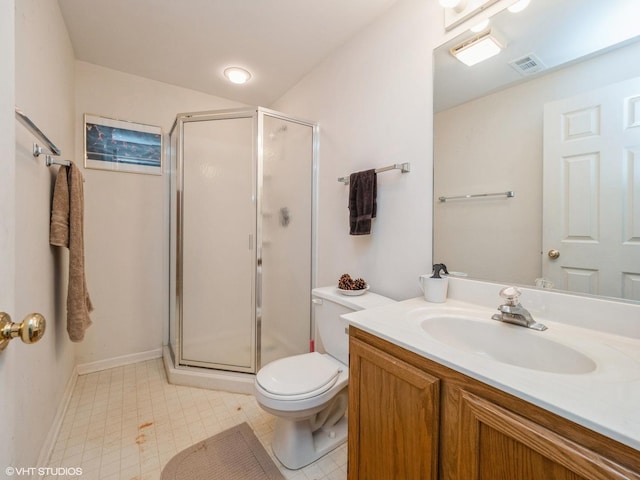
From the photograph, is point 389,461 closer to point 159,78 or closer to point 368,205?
point 368,205

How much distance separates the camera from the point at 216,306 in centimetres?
210

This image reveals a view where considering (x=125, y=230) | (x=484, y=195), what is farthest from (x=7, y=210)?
(x=125, y=230)

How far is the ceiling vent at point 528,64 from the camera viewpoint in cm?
105

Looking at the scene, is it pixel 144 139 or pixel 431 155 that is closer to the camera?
pixel 431 155

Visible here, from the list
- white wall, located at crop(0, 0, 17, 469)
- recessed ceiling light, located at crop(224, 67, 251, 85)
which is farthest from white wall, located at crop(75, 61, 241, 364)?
white wall, located at crop(0, 0, 17, 469)

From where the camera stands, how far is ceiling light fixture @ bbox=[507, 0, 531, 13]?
1.09 meters

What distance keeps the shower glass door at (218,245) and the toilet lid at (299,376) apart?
68 centimetres

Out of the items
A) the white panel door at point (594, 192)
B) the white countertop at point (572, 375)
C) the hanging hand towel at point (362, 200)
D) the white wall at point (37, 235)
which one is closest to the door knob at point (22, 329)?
the white wall at point (37, 235)

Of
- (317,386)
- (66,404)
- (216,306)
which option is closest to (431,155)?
(317,386)

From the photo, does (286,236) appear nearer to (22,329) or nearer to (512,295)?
(512,295)

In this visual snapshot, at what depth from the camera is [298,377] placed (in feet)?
4.25

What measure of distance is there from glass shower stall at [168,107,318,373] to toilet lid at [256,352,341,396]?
2.14ft

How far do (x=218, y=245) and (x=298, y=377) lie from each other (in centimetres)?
122

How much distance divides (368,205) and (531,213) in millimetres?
772
